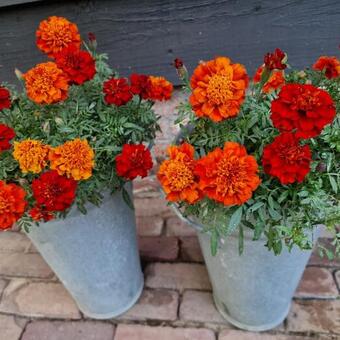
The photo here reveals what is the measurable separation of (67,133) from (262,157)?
57 cm

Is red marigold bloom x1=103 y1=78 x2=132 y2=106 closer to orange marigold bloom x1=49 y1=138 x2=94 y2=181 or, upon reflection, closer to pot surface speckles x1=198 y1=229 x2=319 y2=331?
orange marigold bloom x1=49 y1=138 x2=94 y2=181

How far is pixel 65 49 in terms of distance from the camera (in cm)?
109

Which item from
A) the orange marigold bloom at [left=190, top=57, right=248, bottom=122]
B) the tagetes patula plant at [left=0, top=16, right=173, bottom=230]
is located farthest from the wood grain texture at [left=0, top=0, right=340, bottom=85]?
the orange marigold bloom at [left=190, top=57, right=248, bottom=122]

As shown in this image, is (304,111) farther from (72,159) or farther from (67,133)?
(67,133)

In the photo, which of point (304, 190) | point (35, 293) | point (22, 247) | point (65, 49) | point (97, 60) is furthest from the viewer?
point (22, 247)

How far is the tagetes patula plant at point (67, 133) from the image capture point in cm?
97

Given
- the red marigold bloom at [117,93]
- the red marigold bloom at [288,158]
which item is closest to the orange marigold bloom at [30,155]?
the red marigold bloom at [117,93]

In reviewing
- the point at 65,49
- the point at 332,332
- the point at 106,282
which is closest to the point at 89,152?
the point at 65,49

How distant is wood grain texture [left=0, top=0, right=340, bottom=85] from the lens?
1646 mm

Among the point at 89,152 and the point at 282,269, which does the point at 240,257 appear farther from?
the point at 89,152

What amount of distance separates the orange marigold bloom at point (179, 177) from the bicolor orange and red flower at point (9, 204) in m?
0.36

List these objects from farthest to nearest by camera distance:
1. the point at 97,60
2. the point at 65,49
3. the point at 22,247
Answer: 1. the point at 22,247
2. the point at 97,60
3. the point at 65,49

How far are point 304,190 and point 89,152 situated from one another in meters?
0.55

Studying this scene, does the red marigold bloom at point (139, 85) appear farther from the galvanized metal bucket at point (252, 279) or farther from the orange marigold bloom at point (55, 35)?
the galvanized metal bucket at point (252, 279)
